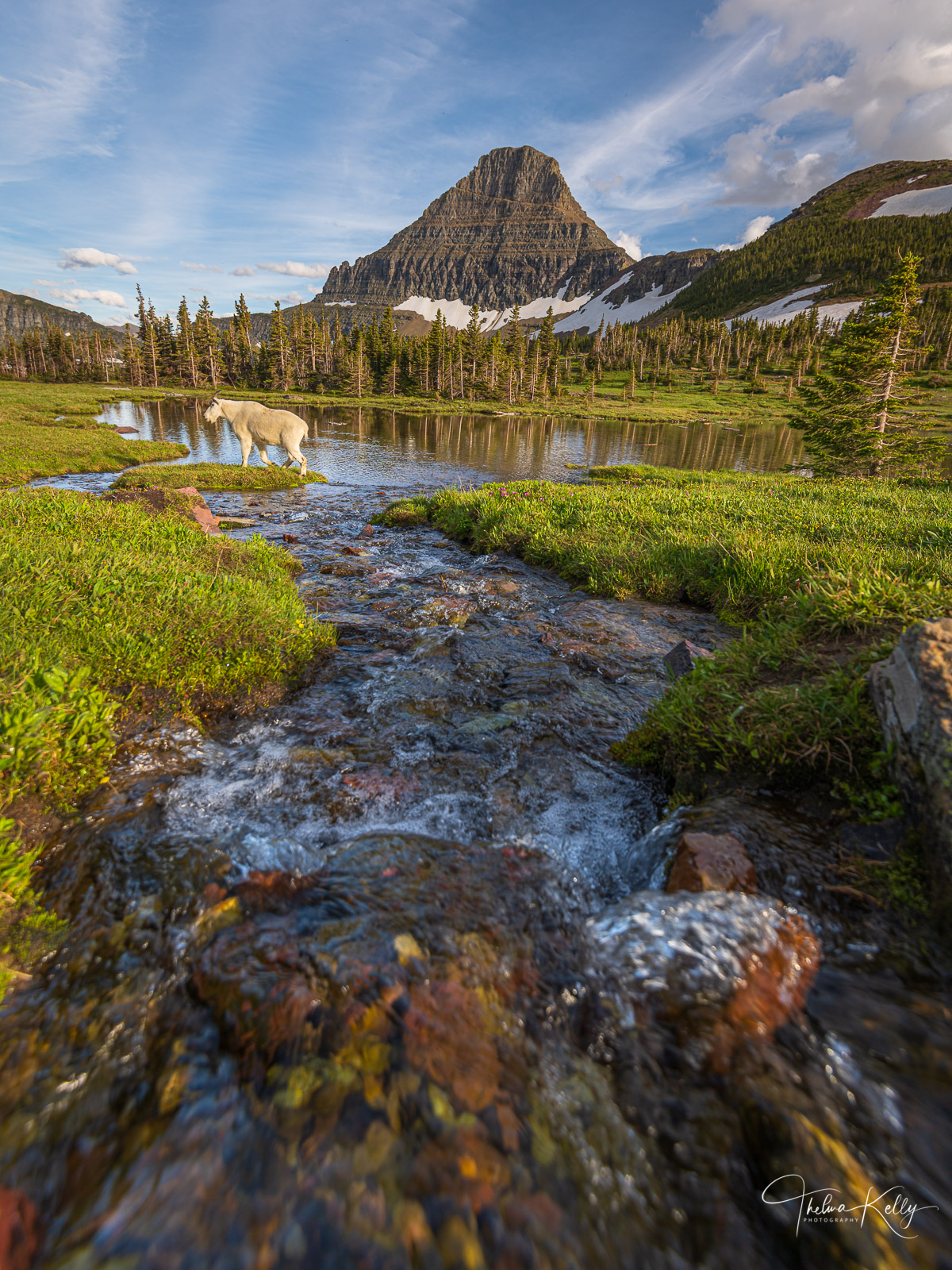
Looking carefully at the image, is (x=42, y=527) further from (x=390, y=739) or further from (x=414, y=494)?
(x=414, y=494)

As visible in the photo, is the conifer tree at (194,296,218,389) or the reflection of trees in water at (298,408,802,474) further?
the conifer tree at (194,296,218,389)

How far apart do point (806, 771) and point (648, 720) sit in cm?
→ 167

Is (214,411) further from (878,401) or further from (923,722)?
(878,401)

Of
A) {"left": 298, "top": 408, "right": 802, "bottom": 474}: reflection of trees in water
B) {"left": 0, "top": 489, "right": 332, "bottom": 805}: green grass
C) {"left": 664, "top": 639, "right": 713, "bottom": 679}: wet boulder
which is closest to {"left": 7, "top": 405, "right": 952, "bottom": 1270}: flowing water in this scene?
{"left": 0, "top": 489, "right": 332, "bottom": 805}: green grass

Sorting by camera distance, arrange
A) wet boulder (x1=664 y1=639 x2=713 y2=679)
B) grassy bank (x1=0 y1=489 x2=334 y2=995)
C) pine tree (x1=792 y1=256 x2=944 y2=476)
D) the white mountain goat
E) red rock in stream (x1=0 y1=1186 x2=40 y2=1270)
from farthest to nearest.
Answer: the white mountain goat < pine tree (x1=792 y1=256 x2=944 y2=476) < wet boulder (x1=664 y1=639 x2=713 y2=679) < grassy bank (x1=0 y1=489 x2=334 y2=995) < red rock in stream (x1=0 y1=1186 x2=40 y2=1270)

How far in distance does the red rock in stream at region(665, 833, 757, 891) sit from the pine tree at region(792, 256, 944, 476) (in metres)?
26.9

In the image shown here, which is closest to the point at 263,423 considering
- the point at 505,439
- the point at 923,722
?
the point at 923,722

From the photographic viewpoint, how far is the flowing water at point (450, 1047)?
6.46 ft

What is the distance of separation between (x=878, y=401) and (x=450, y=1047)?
30744 mm

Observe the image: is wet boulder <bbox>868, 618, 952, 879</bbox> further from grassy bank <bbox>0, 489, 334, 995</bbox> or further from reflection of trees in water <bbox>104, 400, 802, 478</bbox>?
reflection of trees in water <bbox>104, 400, 802, 478</bbox>

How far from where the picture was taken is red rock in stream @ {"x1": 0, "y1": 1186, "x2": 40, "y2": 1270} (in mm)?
1878

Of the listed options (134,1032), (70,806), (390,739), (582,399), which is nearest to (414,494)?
(390,739)

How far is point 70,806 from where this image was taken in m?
4.25

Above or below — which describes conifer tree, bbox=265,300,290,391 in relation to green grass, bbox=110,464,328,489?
above
